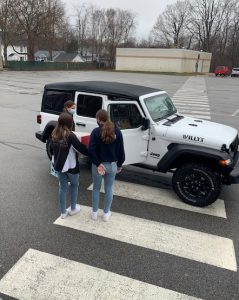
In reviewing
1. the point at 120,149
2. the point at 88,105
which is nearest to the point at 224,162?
the point at 120,149

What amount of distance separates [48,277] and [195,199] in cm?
289

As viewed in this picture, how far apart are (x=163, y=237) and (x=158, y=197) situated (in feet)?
4.46

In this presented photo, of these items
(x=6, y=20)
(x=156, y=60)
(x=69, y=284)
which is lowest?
(x=69, y=284)


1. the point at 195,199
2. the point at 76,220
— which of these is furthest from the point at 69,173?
the point at 195,199

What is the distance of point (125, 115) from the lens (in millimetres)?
5887

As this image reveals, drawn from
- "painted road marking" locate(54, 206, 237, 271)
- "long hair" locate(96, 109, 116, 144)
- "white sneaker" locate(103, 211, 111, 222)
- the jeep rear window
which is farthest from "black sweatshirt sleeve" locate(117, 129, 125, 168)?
the jeep rear window

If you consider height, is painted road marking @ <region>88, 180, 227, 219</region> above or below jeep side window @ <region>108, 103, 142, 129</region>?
below

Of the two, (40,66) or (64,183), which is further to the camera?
(40,66)

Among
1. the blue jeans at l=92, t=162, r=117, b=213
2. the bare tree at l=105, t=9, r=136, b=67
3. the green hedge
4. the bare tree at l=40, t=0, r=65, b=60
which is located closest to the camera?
the blue jeans at l=92, t=162, r=117, b=213

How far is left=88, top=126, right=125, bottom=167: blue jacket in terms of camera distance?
445 cm

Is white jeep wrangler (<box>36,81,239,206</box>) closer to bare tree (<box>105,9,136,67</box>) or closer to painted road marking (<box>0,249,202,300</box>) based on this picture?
painted road marking (<box>0,249,202,300</box>)

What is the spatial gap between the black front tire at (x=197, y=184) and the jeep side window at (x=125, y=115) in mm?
1188

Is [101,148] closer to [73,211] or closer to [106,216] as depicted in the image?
[106,216]

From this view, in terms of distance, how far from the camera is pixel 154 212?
17.2ft
